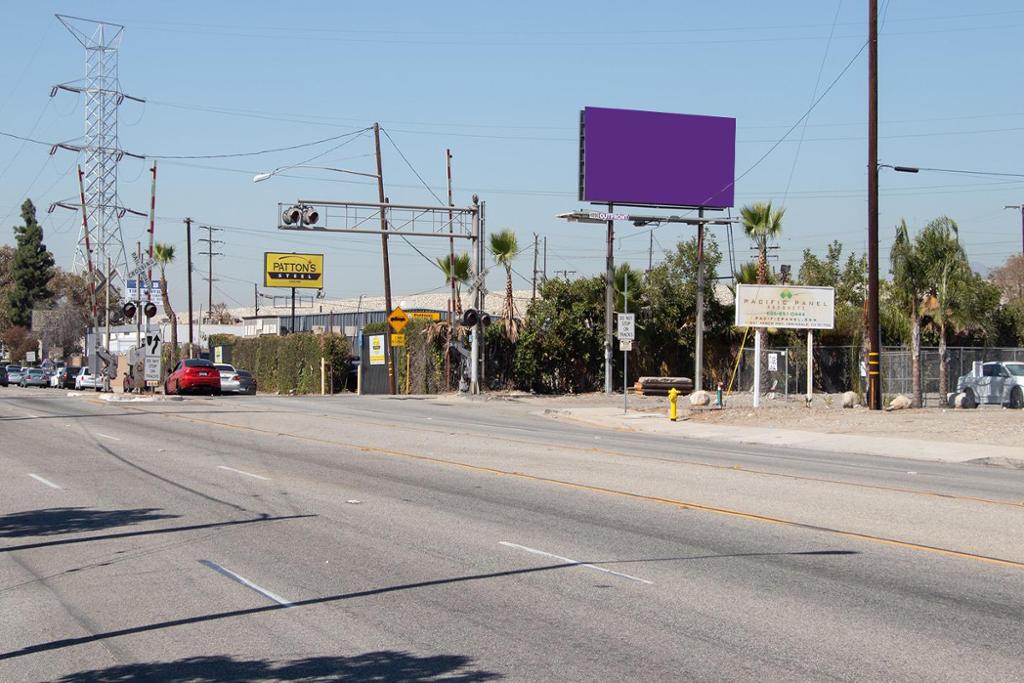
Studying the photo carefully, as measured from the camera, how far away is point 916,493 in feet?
53.0

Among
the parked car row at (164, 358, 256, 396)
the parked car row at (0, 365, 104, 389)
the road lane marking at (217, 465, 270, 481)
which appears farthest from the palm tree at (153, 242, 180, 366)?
the road lane marking at (217, 465, 270, 481)

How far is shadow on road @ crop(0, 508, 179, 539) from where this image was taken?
12680mm

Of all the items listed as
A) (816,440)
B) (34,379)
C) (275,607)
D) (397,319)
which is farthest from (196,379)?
(275,607)

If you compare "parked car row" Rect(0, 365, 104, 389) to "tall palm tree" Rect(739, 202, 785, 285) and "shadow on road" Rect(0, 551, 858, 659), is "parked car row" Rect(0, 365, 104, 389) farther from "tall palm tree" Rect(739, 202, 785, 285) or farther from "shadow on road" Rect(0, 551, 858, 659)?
"shadow on road" Rect(0, 551, 858, 659)

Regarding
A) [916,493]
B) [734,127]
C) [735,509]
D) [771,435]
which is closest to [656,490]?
[735,509]

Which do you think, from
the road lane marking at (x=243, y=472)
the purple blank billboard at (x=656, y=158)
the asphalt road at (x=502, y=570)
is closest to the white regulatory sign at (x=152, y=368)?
the purple blank billboard at (x=656, y=158)

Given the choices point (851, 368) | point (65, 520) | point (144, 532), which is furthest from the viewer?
point (851, 368)

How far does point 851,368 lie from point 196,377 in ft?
94.2

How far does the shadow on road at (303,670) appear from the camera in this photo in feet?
22.6

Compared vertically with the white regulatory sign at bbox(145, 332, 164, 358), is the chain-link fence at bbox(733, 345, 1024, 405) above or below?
below

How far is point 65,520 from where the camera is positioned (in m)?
13.4

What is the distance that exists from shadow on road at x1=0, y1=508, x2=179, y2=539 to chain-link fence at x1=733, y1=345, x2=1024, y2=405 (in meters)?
32.3

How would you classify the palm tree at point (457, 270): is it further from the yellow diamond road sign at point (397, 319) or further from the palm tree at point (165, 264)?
the palm tree at point (165, 264)

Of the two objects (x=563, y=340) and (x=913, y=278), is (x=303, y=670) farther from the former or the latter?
(x=563, y=340)
